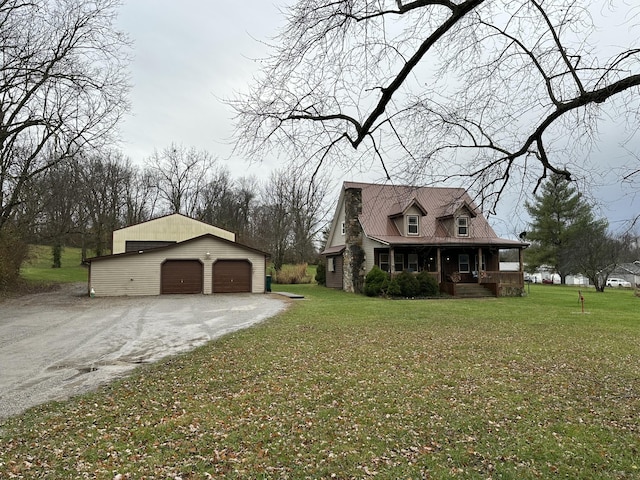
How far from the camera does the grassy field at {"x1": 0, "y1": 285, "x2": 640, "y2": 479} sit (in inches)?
146

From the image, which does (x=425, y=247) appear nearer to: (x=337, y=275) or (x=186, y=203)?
(x=337, y=275)

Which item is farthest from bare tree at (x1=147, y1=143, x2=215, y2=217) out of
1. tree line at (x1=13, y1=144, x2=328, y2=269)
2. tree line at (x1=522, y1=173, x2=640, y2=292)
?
tree line at (x1=522, y1=173, x2=640, y2=292)

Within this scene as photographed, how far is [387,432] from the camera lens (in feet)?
14.6

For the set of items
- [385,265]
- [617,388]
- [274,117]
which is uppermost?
[274,117]

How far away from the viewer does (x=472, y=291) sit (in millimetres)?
23047

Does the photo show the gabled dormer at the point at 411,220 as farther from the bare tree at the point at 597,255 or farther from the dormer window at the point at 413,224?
the bare tree at the point at 597,255

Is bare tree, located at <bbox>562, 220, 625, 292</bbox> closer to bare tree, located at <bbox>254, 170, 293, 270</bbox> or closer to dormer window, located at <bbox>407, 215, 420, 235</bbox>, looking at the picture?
dormer window, located at <bbox>407, 215, 420, 235</bbox>

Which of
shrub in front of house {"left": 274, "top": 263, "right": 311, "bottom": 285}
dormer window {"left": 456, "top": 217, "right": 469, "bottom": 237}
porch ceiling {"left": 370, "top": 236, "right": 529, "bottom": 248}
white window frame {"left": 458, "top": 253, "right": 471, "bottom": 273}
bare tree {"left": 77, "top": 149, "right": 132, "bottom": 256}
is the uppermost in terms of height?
bare tree {"left": 77, "top": 149, "right": 132, "bottom": 256}

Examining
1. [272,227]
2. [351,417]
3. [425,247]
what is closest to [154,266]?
[425,247]

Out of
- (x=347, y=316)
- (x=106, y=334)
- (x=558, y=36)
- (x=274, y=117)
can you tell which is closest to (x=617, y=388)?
(x=558, y=36)

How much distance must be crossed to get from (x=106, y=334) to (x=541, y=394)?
10.1m

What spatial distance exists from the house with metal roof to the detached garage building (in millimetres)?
5938

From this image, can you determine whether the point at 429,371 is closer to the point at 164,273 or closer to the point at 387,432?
the point at 387,432

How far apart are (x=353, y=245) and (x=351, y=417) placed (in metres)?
20.4
